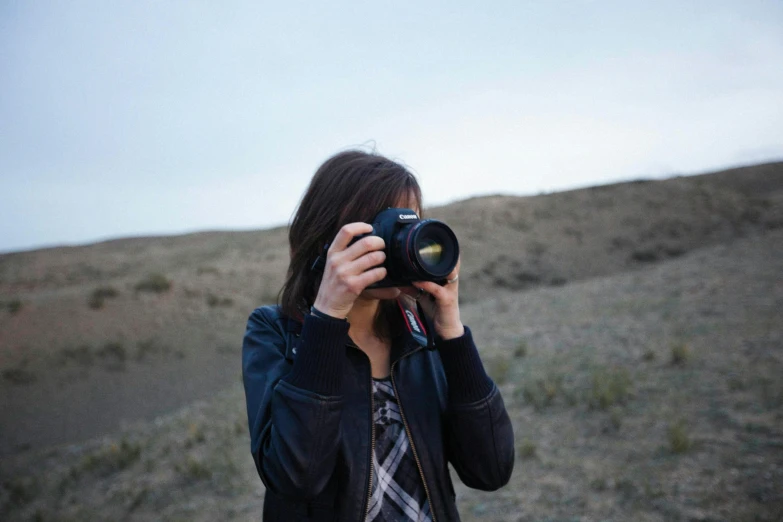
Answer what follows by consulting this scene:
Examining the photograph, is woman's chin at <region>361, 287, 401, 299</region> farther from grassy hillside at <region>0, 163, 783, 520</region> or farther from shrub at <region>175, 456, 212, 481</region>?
shrub at <region>175, 456, 212, 481</region>

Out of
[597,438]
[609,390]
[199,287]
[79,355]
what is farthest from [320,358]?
[199,287]

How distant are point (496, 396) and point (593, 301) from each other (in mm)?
9772

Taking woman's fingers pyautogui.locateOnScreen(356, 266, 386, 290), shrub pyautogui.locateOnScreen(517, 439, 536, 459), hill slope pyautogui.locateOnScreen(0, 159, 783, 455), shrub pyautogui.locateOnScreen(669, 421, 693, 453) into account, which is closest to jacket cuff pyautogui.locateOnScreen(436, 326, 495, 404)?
woman's fingers pyautogui.locateOnScreen(356, 266, 386, 290)

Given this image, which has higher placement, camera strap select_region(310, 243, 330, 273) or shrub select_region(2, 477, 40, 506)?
camera strap select_region(310, 243, 330, 273)

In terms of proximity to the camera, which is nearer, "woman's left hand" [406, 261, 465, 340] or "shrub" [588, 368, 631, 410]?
"woman's left hand" [406, 261, 465, 340]

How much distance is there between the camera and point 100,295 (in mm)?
14297

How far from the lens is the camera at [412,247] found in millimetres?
1328

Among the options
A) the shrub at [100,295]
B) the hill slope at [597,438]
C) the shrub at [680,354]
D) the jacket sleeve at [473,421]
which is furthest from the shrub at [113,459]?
the shrub at [100,295]

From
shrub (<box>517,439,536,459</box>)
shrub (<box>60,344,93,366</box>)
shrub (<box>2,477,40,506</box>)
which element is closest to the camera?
shrub (<box>517,439,536,459</box>)

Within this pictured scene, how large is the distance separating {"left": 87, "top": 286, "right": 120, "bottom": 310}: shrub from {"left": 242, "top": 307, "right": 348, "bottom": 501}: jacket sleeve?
14436 mm

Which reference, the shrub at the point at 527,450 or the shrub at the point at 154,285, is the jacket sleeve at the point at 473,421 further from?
the shrub at the point at 154,285

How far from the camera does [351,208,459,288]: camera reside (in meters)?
1.33

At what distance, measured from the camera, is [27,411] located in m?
9.63

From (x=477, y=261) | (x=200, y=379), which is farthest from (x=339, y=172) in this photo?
(x=477, y=261)
